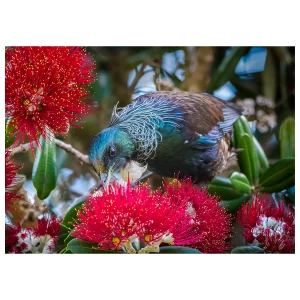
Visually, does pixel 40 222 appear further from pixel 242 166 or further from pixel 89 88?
pixel 242 166

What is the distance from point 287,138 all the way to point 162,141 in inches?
Answer: 25.4

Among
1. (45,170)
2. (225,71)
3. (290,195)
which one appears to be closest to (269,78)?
(225,71)

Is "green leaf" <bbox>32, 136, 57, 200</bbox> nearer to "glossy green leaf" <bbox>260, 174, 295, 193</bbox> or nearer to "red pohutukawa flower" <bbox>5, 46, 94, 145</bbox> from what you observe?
"red pohutukawa flower" <bbox>5, 46, 94, 145</bbox>

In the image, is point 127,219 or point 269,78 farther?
point 269,78

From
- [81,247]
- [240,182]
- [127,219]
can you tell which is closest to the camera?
[127,219]

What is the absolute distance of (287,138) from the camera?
250cm

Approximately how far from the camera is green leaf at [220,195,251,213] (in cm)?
248

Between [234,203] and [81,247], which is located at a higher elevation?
[234,203]

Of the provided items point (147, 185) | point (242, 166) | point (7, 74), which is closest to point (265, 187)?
point (242, 166)

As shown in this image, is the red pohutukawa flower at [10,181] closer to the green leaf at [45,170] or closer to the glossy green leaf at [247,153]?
the green leaf at [45,170]

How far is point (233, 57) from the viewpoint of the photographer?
98.1 inches

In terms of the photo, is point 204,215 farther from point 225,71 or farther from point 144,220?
point 225,71

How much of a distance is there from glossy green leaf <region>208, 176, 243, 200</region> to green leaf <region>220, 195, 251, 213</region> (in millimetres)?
21

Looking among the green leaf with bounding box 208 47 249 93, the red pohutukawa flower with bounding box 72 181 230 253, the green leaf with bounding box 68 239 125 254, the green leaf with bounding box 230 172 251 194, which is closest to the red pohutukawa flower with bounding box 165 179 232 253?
the red pohutukawa flower with bounding box 72 181 230 253
